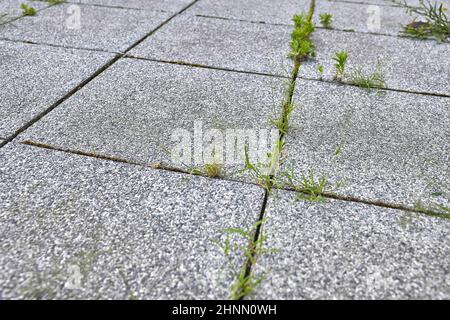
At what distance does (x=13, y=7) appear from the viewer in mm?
4398

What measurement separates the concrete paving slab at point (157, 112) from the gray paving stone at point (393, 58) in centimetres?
68

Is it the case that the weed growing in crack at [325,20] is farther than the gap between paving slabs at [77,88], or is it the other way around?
the weed growing in crack at [325,20]

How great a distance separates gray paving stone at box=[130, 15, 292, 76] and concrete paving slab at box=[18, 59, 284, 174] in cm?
20

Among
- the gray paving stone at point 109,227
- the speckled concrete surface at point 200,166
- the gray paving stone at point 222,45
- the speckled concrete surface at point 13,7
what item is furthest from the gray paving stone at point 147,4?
the gray paving stone at point 109,227

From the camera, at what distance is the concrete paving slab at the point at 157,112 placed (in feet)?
6.91

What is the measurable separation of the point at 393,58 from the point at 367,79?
73 centimetres

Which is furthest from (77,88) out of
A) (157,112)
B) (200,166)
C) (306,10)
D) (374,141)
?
(306,10)

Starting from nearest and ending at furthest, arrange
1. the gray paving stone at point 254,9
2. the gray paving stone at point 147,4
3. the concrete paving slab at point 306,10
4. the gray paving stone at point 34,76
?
1. the gray paving stone at point 34,76
2. the concrete paving slab at point 306,10
3. the gray paving stone at point 254,9
4. the gray paving stone at point 147,4

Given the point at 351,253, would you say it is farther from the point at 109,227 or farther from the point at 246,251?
the point at 109,227

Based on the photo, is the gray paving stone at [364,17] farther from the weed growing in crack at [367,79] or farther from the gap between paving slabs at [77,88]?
the gap between paving slabs at [77,88]

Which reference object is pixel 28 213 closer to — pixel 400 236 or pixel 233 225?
pixel 233 225
